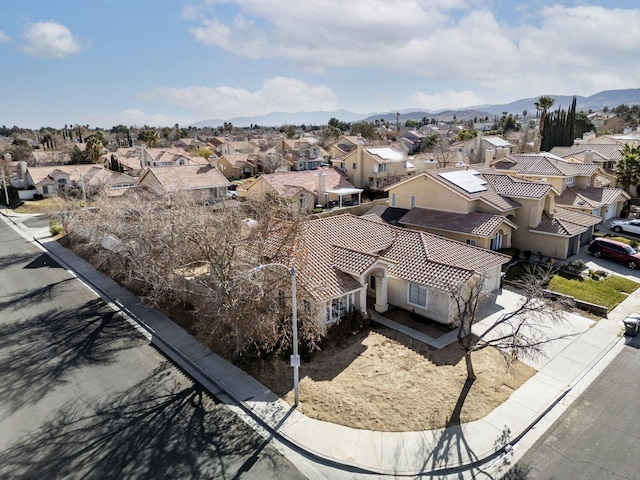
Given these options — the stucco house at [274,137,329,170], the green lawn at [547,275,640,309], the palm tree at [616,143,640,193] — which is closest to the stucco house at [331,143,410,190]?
the stucco house at [274,137,329,170]

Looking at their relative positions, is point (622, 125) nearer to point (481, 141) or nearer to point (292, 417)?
point (481, 141)

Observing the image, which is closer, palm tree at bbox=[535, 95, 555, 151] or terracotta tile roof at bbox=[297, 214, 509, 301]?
terracotta tile roof at bbox=[297, 214, 509, 301]

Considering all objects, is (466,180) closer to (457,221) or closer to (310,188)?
(457,221)

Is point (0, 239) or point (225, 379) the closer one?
point (225, 379)

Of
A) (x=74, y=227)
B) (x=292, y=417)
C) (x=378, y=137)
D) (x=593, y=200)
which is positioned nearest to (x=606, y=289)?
(x=593, y=200)

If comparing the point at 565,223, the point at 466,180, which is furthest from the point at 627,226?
the point at 466,180

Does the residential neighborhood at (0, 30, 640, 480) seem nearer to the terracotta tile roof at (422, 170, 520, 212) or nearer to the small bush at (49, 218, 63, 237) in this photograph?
the terracotta tile roof at (422, 170, 520, 212)

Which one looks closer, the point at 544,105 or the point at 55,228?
the point at 55,228
